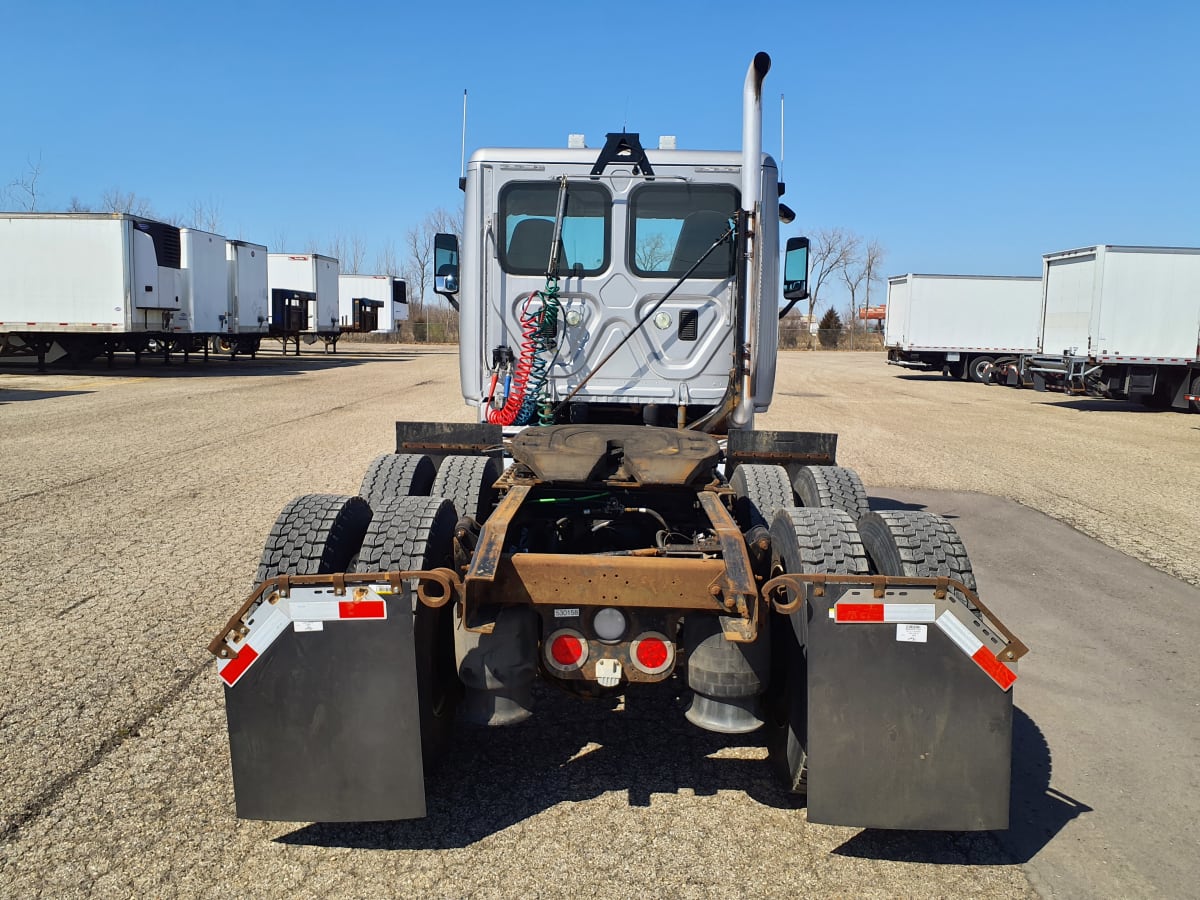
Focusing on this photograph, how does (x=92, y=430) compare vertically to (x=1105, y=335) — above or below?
below

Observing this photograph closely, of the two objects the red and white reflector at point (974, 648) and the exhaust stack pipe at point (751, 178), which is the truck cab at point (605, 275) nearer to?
the exhaust stack pipe at point (751, 178)

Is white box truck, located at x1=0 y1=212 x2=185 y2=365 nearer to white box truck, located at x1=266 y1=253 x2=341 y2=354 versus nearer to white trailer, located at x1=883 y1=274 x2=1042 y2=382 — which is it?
white box truck, located at x1=266 y1=253 x2=341 y2=354

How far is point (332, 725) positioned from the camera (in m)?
3.14

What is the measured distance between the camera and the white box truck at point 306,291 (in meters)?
35.8

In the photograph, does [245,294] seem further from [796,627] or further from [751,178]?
[796,627]

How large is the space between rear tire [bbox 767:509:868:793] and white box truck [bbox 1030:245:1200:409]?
65.8ft

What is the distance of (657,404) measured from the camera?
686cm

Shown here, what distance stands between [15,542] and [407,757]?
548 centimetres

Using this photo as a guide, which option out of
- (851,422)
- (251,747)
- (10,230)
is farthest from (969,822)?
(10,230)

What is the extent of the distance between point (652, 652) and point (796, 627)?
0.51 metres

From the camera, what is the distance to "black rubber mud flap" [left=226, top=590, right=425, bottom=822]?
10.3 feet

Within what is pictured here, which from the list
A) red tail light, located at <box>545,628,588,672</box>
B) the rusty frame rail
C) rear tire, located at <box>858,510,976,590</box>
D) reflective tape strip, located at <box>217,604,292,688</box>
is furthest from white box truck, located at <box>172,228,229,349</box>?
the rusty frame rail

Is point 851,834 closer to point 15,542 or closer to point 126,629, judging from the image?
point 126,629

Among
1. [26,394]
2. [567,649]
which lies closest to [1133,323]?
[567,649]
